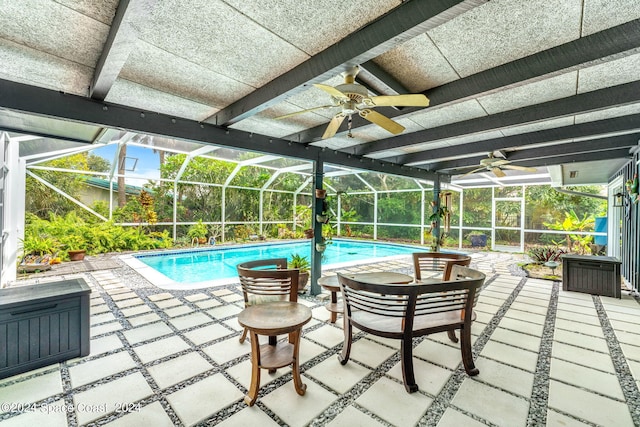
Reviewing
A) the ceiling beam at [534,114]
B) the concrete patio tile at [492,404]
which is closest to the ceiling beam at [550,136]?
the ceiling beam at [534,114]

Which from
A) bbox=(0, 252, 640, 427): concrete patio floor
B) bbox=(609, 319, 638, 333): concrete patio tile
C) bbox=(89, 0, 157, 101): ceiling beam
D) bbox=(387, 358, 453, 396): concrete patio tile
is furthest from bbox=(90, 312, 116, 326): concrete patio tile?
bbox=(609, 319, 638, 333): concrete patio tile

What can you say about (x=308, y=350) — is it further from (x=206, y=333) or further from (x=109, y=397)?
(x=109, y=397)

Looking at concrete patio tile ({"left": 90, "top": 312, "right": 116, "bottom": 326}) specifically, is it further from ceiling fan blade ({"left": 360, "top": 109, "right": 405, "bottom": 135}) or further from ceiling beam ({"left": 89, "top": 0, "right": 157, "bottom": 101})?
ceiling fan blade ({"left": 360, "top": 109, "right": 405, "bottom": 135})

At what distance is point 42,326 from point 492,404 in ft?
12.1

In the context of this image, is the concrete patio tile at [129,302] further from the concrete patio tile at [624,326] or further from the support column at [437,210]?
the support column at [437,210]

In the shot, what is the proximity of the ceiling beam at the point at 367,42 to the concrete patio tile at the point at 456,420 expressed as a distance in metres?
2.41

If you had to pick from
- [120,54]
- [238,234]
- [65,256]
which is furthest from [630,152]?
[65,256]

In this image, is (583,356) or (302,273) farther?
(302,273)

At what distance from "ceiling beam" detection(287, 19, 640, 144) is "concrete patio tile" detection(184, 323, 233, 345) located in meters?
3.25

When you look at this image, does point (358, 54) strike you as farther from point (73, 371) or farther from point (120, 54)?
point (73, 371)

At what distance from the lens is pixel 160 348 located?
285 centimetres

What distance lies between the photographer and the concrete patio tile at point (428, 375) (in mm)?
2275

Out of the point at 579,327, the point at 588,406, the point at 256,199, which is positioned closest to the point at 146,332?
the point at 588,406

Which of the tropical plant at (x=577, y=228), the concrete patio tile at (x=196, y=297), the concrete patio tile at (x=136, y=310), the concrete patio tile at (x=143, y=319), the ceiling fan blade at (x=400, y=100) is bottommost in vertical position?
the concrete patio tile at (x=143, y=319)
